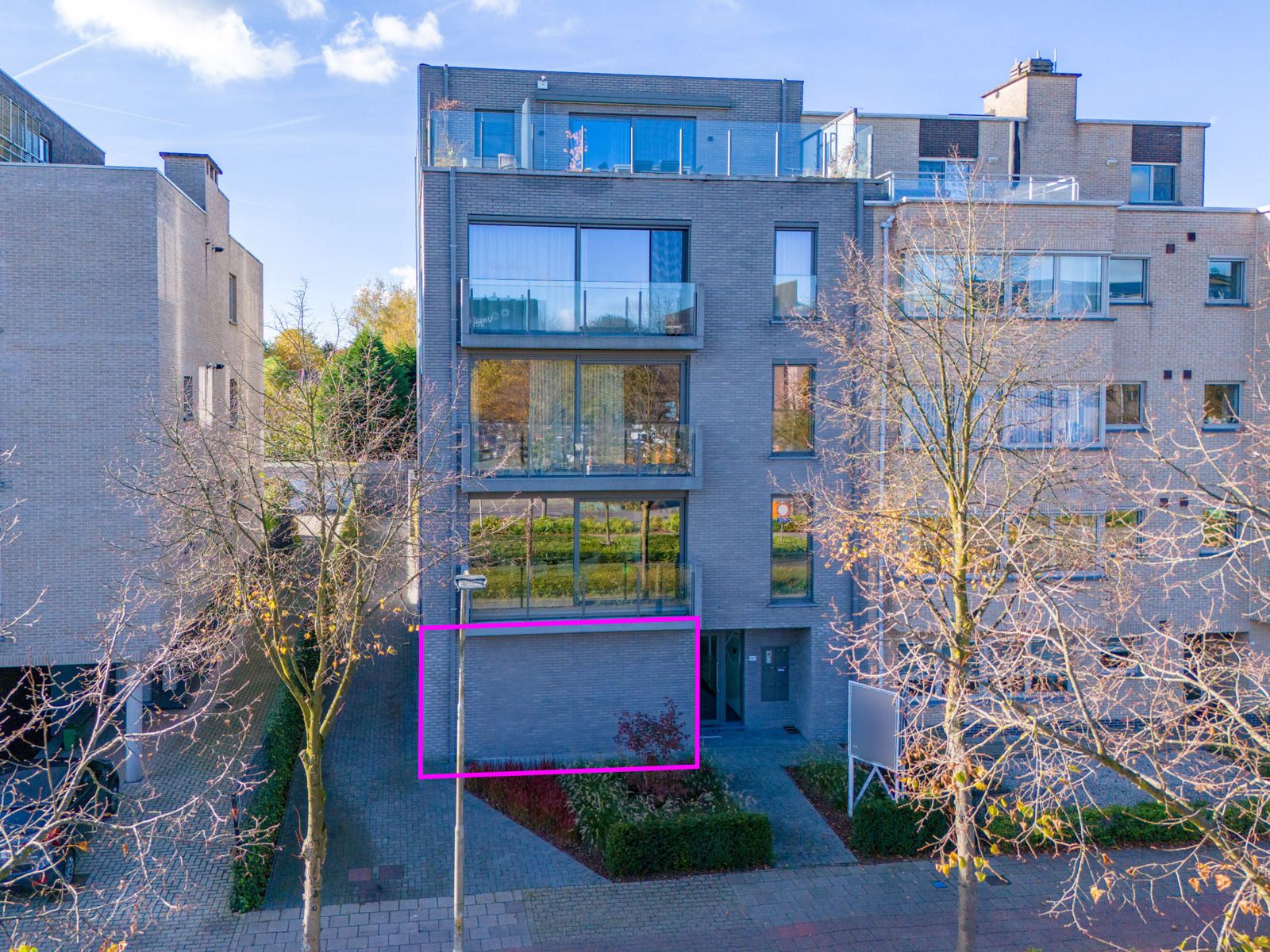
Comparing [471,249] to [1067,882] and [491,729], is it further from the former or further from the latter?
[1067,882]

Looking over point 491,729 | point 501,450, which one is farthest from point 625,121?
point 491,729

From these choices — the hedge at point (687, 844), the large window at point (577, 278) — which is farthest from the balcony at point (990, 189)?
the hedge at point (687, 844)

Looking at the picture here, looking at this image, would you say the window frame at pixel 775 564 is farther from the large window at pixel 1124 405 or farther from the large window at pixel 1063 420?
the large window at pixel 1124 405

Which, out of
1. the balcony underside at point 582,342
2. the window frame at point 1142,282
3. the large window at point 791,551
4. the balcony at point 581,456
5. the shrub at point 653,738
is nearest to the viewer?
the shrub at point 653,738

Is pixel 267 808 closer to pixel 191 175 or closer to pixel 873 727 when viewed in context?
pixel 873 727

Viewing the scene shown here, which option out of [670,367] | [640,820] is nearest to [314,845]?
[640,820]

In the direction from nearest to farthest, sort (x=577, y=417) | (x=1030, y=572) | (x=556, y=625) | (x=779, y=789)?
(x=1030, y=572), (x=779, y=789), (x=556, y=625), (x=577, y=417)

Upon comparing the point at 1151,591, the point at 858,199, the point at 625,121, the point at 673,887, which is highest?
the point at 625,121
